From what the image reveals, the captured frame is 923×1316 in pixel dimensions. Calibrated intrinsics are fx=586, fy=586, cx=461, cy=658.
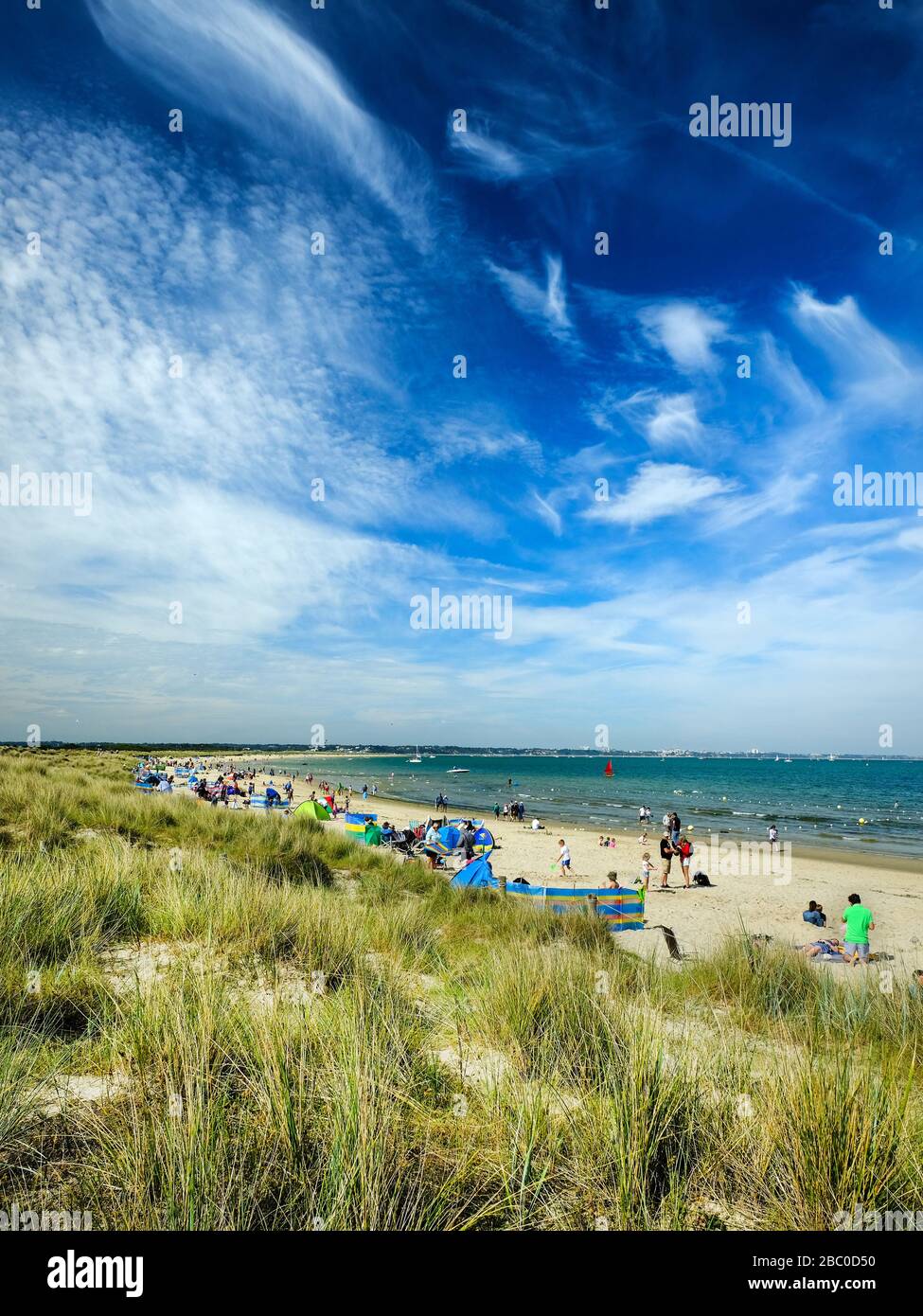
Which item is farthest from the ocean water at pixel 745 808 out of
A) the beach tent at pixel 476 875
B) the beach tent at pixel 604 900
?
the beach tent at pixel 476 875

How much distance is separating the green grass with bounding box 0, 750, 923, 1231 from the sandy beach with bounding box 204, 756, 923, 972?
5535 mm

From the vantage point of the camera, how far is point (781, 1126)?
2.98 m

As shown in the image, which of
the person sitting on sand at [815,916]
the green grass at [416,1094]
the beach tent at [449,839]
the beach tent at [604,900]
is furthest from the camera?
the beach tent at [449,839]

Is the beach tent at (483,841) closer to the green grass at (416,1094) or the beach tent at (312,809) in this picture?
the beach tent at (312,809)

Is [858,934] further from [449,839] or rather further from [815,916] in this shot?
[449,839]

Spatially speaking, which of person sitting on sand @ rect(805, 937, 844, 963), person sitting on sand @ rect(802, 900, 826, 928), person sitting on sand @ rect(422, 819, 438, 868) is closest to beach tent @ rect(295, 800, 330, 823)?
person sitting on sand @ rect(422, 819, 438, 868)

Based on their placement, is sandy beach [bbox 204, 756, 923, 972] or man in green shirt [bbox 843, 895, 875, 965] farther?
sandy beach [bbox 204, 756, 923, 972]

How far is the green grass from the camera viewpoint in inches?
102

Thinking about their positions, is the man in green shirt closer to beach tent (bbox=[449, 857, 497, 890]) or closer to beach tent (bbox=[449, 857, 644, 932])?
beach tent (bbox=[449, 857, 644, 932])

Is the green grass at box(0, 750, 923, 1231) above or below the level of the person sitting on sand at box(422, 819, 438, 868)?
above

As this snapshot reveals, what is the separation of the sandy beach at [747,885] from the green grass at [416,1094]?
5.54 metres

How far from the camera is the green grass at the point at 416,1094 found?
2.58 m
